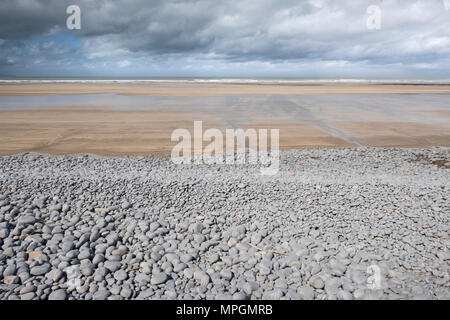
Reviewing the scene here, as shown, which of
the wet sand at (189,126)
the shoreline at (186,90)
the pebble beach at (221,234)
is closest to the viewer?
the pebble beach at (221,234)

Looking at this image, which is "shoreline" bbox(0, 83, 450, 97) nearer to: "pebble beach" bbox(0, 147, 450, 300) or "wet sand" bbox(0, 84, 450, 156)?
"wet sand" bbox(0, 84, 450, 156)

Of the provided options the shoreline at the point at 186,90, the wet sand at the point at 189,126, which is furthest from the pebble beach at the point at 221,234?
the shoreline at the point at 186,90

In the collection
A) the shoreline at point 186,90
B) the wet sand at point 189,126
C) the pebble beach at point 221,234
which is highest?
the shoreline at point 186,90

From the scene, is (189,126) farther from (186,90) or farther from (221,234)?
(186,90)

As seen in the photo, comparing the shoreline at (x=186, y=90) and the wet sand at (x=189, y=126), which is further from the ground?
the shoreline at (x=186, y=90)

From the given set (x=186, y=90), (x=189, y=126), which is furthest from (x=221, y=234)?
(x=186, y=90)

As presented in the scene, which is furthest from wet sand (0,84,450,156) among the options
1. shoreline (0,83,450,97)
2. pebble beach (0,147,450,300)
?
shoreline (0,83,450,97)

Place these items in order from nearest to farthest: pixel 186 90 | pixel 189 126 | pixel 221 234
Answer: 1. pixel 221 234
2. pixel 189 126
3. pixel 186 90

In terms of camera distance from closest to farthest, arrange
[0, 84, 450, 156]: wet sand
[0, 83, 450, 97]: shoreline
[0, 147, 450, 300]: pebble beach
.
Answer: [0, 147, 450, 300]: pebble beach, [0, 84, 450, 156]: wet sand, [0, 83, 450, 97]: shoreline

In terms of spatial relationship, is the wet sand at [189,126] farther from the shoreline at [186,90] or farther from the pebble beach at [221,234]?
the shoreline at [186,90]

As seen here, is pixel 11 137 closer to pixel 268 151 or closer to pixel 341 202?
pixel 268 151

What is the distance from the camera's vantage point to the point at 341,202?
8.03 meters

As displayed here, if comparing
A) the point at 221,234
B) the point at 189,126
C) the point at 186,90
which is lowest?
the point at 221,234

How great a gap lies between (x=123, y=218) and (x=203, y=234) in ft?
6.98
